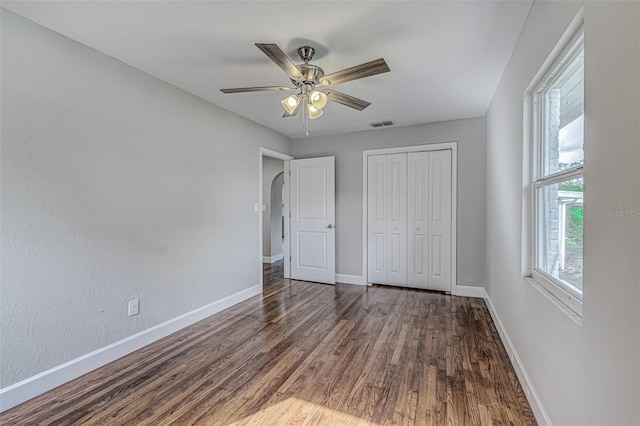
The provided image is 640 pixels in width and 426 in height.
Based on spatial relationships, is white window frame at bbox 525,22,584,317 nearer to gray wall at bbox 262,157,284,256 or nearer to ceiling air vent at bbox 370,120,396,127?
ceiling air vent at bbox 370,120,396,127

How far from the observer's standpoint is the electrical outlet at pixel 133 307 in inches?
98.6

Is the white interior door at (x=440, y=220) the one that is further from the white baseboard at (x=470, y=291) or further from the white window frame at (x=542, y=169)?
the white window frame at (x=542, y=169)

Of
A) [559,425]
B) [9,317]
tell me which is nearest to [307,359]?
[559,425]

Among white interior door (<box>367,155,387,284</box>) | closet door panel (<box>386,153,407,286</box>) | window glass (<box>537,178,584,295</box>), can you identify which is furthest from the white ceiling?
white interior door (<box>367,155,387,284</box>)

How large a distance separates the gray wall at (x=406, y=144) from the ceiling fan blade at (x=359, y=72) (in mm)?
2498

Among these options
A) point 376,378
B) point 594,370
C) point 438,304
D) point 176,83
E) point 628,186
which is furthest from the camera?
point 438,304

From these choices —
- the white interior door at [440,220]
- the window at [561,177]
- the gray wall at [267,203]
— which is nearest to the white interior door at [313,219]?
the white interior door at [440,220]

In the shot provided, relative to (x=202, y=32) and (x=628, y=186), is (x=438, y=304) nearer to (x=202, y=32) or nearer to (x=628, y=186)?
(x=628, y=186)

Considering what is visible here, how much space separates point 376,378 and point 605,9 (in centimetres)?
224

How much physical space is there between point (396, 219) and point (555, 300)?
9.56 feet

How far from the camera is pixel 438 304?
3664 millimetres

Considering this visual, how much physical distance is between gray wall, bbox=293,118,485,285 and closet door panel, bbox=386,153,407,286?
35 cm

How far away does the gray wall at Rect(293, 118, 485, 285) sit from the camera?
3.94m

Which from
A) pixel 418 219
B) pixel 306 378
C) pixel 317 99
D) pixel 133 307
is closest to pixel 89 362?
pixel 133 307
